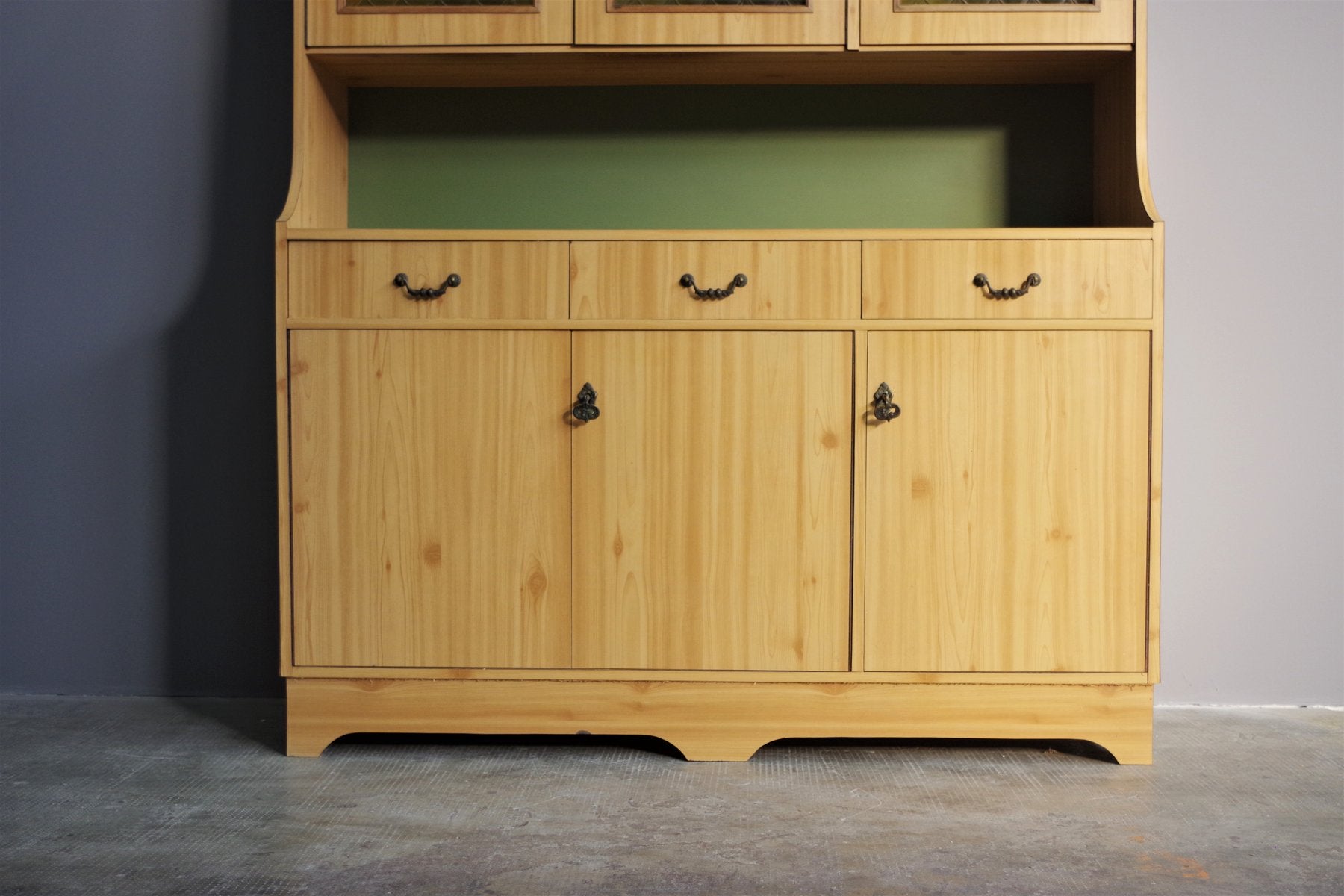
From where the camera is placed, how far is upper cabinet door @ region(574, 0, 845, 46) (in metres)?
2.11

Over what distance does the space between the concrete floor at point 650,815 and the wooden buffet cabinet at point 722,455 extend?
0.34 ft

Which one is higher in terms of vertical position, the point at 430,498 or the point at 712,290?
the point at 712,290

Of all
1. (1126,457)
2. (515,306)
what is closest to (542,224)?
(515,306)

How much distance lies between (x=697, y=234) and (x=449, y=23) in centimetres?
64

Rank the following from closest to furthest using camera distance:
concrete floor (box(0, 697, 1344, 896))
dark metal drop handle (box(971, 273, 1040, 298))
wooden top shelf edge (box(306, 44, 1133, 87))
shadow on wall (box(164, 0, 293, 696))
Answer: concrete floor (box(0, 697, 1344, 896)) → dark metal drop handle (box(971, 273, 1040, 298)) → wooden top shelf edge (box(306, 44, 1133, 87)) → shadow on wall (box(164, 0, 293, 696))

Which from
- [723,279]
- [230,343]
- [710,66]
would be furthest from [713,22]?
[230,343]

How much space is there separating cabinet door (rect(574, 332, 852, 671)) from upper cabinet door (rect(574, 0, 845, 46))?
0.58 m

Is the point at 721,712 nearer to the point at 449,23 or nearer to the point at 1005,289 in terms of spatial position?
the point at 1005,289

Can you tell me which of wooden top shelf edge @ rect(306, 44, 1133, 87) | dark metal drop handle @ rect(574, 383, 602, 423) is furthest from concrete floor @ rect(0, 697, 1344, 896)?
wooden top shelf edge @ rect(306, 44, 1133, 87)

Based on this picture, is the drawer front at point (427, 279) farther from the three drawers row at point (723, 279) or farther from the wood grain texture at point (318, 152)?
the wood grain texture at point (318, 152)

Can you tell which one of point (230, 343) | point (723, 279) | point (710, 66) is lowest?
point (230, 343)

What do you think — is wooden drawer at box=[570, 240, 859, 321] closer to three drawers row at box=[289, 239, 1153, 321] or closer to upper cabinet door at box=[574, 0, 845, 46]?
three drawers row at box=[289, 239, 1153, 321]

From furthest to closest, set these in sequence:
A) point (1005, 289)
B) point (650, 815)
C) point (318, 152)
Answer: point (318, 152)
point (1005, 289)
point (650, 815)

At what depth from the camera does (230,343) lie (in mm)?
2527
